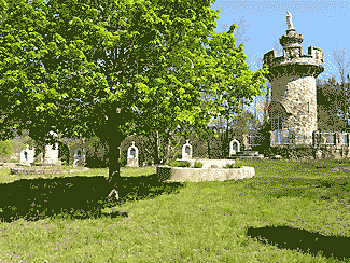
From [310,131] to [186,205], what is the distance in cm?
2151

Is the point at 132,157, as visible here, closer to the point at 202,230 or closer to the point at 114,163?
the point at 114,163

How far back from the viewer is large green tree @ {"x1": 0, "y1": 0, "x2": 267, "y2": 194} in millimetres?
7137

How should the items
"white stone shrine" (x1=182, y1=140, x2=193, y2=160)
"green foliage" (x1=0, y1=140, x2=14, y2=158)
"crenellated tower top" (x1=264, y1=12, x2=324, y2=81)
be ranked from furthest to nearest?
"green foliage" (x1=0, y1=140, x2=14, y2=158), "crenellated tower top" (x1=264, y1=12, x2=324, y2=81), "white stone shrine" (x1=182, y1=140, x2=193, y2=160)

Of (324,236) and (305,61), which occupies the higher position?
(305,61)

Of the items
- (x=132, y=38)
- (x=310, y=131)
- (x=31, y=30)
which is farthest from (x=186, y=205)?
(x=310, y=131)

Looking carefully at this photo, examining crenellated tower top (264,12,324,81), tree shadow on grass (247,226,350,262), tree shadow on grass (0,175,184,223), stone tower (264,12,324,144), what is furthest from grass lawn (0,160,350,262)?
crenellated tower top (264,12,324,81)

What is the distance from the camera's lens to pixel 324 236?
20.2ft

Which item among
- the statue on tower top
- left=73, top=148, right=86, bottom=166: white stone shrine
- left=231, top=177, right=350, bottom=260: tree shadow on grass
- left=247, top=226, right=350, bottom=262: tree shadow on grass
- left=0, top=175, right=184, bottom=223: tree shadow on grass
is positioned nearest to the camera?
left=247, top=226, right=350, bottom=262: tree shadow on grass

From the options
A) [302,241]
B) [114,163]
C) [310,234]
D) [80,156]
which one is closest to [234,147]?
[80,156]

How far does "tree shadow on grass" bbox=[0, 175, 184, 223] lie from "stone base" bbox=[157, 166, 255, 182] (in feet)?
2.75

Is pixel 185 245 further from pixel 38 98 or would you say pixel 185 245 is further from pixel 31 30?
pixel 31 30

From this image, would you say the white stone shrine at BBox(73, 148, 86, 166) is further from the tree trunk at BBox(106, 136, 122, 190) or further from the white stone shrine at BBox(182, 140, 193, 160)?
the tree trunk at BBox(106, 136, 122, 190)

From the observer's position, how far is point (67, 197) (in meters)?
11.1

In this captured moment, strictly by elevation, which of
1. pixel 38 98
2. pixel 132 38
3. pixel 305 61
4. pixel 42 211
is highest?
pixel 305 61
